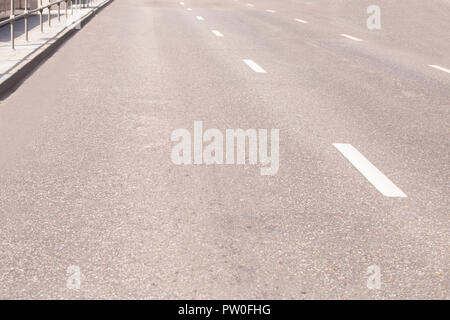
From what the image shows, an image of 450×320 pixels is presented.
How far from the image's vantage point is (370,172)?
20.1 ft

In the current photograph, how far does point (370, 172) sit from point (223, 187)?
1.40m

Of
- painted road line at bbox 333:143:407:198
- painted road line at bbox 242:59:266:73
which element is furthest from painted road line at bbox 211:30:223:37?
painted road line at bbox 333:143:407:198

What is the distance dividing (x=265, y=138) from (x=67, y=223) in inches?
119

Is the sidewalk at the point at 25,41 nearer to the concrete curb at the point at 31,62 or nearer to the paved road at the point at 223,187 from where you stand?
the concrete curb at the point at 31,62

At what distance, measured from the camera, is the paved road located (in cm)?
396

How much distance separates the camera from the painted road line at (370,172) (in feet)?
18.3

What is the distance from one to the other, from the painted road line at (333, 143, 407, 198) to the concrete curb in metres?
4.97

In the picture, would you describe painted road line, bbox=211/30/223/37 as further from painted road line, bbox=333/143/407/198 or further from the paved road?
painted road line, bbox=333/143/407/198

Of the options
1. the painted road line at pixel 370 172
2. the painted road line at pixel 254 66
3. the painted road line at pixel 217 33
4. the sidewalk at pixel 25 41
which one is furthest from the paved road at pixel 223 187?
the painted road line at pixel 217 33

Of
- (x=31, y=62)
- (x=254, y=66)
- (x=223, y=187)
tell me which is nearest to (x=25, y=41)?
(x=31, y=62)

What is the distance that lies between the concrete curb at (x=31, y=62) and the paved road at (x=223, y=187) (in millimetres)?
183

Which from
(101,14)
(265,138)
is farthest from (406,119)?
(101,14)

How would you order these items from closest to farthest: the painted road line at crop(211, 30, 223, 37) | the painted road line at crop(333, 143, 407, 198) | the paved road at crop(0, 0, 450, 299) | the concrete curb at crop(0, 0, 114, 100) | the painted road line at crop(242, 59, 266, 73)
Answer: the paved road at crop(0, 0, 450, 299), the painted road line at crop(333, 143, 407, 198), the concrete curb at crop(0, 0, 114, 100), the painted road line at crop(242, 59, 266, 73), the painted road line at crop(211, 30, 223, 37)

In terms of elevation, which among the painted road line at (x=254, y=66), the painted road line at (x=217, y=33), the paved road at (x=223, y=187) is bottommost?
the paved road at (x=223, y=187)
